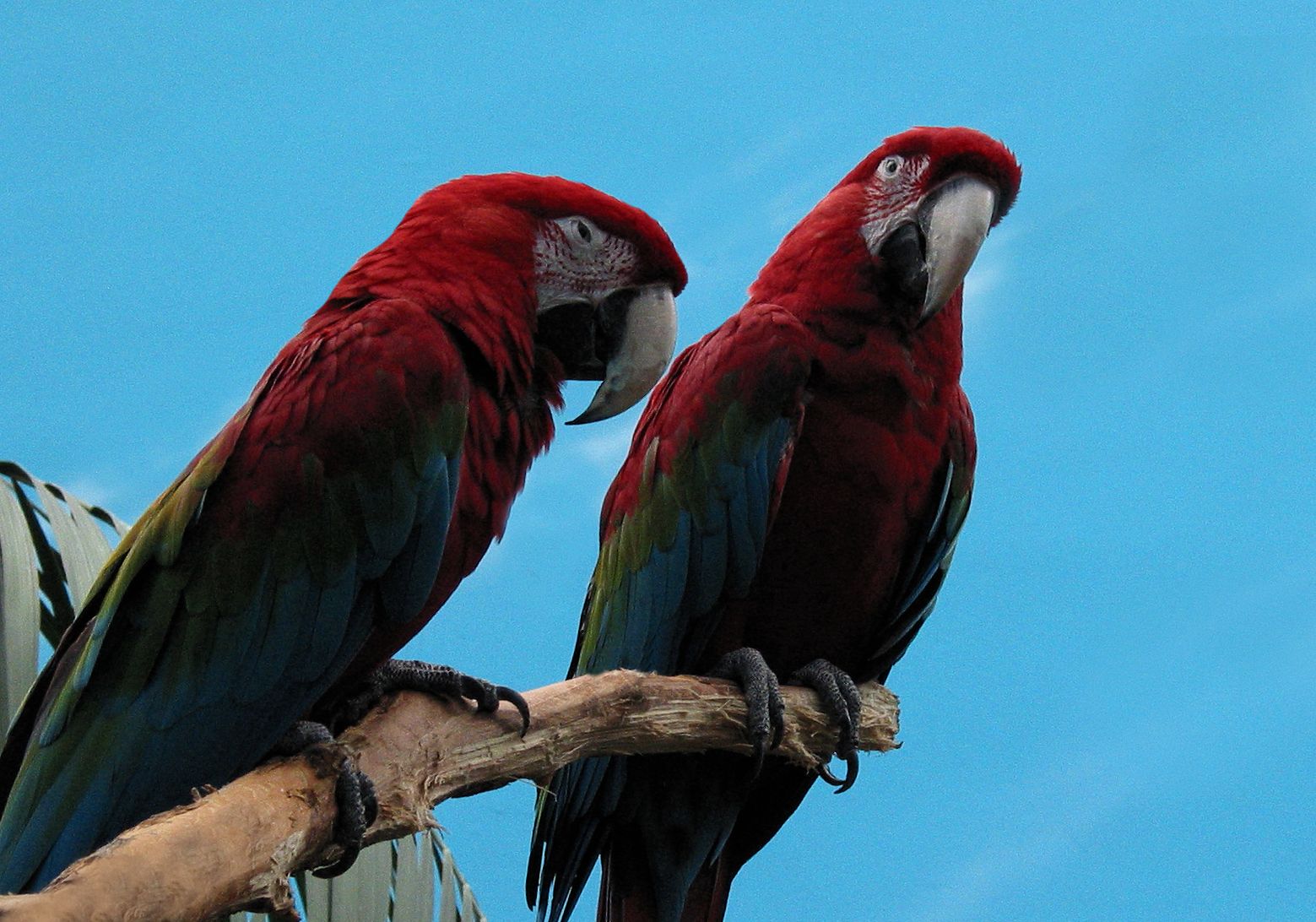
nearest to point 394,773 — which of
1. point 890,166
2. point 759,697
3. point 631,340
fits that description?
point 759,697

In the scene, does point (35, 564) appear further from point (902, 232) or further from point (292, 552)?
point (902, 232)

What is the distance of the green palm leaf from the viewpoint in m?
2.01

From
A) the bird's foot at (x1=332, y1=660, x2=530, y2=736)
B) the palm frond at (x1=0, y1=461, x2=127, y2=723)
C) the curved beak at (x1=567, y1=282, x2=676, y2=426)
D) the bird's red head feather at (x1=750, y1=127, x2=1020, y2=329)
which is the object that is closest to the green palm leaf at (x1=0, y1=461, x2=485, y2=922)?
the palm frond at (x1=0, y1=461, x2=127, y2=723)

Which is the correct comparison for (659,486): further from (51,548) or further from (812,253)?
(51,548)

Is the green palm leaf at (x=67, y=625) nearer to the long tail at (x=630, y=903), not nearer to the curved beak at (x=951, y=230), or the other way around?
the long tail at (x=630, y=903)

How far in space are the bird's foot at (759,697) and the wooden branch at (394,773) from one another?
0.02 meters

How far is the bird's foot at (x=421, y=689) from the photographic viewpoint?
1.79 meters

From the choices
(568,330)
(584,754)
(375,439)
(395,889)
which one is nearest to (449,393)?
(375,439)

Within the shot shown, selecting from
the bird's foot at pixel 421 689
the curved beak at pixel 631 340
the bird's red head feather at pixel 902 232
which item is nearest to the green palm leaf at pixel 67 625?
the bird's foot at pixel 421 689

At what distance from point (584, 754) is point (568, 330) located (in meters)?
0.61

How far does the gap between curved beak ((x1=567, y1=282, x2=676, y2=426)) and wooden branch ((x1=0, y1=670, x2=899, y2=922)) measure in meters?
0.42

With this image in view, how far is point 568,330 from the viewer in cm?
207

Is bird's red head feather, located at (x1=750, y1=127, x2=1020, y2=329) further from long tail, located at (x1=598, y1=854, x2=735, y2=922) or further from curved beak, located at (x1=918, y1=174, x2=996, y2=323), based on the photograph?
long tail, located at (x1=598, y1=854, x2=735, y2=922)

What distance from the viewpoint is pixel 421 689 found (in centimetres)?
183
